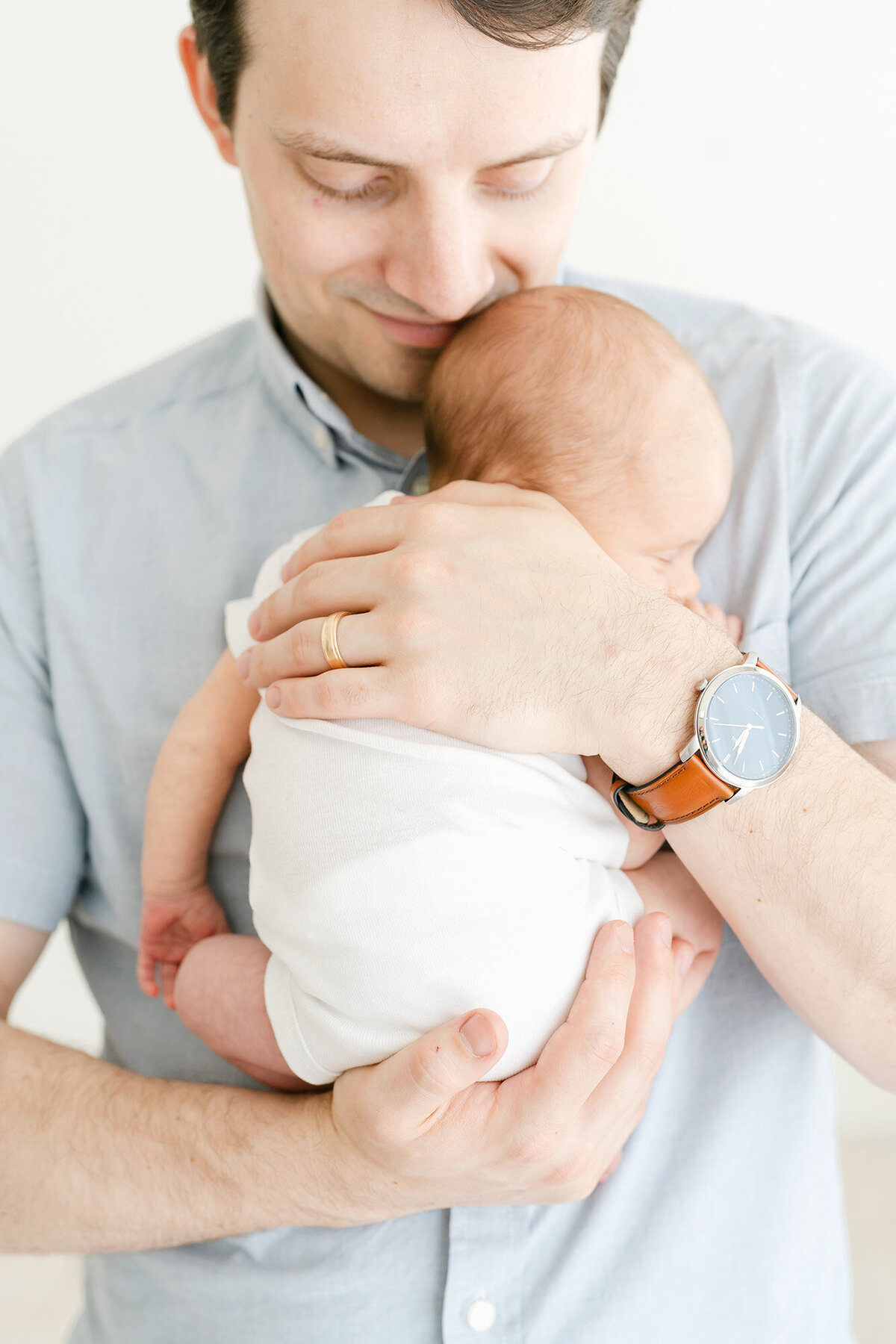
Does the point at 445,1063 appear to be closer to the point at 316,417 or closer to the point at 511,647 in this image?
the point at 511,647

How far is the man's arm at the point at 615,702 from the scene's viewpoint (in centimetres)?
104

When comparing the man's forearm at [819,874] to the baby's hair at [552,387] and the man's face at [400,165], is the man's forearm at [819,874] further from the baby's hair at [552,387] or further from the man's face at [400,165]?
the man's face at [400,165]

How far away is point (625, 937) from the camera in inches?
41.7

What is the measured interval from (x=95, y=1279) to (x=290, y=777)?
3.01 ft

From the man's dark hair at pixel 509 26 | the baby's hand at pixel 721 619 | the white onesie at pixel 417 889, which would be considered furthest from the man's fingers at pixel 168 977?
the man's dark hair at pixel 509 26

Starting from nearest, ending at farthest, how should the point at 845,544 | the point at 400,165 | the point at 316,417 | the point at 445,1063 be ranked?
the point at 445,1063, the point at 400,165, the point at 845,544, the point at 316,417

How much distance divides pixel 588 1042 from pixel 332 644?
0.49 m

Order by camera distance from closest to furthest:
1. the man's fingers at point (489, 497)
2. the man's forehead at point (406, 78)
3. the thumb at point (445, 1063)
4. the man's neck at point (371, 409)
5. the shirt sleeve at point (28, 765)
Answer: the thumb at point (445, 1063)
the man's forehead at point (406, 78)
the man's fingers at point (489, 497)
the shirt sleeve at point (28, 765)
the man's neck at point (371, 409)

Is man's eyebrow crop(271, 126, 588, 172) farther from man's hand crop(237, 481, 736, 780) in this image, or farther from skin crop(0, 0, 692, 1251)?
man's hand crop(237, 481, 736, 780)

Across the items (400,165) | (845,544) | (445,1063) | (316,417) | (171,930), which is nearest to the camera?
(445,1063)

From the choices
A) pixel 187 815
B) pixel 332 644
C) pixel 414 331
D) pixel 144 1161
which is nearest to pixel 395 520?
pixel 332 644

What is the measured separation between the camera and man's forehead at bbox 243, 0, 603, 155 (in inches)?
42.6

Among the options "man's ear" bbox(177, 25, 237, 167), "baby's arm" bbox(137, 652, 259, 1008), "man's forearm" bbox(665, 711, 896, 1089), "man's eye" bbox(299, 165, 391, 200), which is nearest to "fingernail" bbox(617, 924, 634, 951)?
"man's forearm" bbox(665, 711, 896, 1089)

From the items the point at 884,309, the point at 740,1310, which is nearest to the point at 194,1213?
the point at 740,1310
